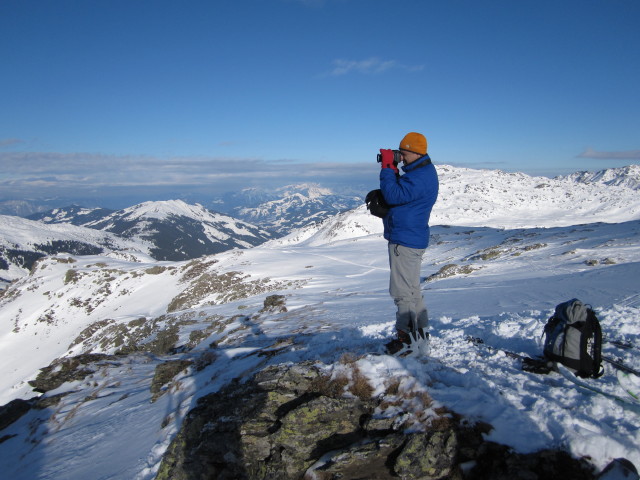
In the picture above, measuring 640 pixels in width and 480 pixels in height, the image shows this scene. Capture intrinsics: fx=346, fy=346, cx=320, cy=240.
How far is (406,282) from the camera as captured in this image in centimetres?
674

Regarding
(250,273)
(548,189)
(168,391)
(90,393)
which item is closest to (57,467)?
(168,391)

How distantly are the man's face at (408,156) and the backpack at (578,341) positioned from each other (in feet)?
11.3

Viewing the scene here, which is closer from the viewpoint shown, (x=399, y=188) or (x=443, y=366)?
(x=399, y=188)

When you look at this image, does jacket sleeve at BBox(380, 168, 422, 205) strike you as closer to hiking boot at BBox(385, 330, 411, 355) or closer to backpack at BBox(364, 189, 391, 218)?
backpack at BBox(364, 189, 391, 218)

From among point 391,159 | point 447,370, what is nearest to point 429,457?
point 447,370

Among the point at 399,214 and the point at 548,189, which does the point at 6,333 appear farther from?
the point at 548,189

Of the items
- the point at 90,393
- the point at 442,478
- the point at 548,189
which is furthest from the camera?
the point at 548,189

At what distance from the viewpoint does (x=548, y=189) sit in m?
144

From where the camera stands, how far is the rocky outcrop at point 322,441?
4.12 meters

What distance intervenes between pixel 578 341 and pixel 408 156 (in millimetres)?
4070

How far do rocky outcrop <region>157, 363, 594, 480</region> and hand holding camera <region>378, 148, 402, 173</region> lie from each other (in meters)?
3.85

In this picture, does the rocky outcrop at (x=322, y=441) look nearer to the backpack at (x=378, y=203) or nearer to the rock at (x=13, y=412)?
the backpack at (x=378, y=203)

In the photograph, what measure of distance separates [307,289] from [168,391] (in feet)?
75.8

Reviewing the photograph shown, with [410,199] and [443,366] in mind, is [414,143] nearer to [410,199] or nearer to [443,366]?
[410,199]
